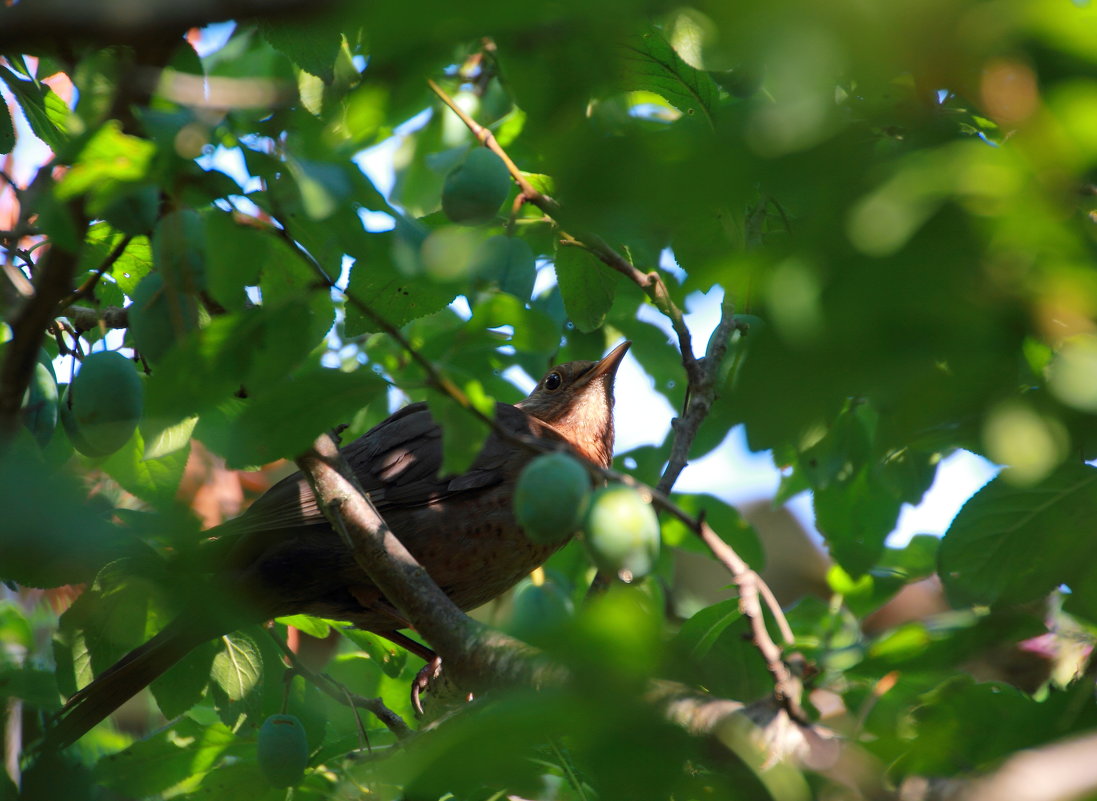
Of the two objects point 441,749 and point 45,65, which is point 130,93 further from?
point 45,65

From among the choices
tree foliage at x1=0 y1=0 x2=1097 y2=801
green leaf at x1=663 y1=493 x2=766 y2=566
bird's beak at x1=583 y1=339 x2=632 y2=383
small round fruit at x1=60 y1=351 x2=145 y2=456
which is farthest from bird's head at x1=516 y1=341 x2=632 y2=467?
small round fruit at x1=60 y1=351 x2=145 y2=456

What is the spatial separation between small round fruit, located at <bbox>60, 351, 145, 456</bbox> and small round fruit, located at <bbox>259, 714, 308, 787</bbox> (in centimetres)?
88

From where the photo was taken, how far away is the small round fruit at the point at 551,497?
168cm

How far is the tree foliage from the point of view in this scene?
3.64 ft

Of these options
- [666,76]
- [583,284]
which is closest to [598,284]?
[583,284]

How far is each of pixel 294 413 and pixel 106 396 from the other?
2.01 ft

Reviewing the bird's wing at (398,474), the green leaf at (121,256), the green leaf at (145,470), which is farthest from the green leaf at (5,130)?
the bird's wing at (398,474)

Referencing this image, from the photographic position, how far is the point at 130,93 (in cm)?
173

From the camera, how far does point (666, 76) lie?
2.66m

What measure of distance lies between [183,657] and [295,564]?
788 mm

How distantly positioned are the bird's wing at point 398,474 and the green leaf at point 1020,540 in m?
1.85

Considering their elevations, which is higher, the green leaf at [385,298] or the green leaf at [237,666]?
the green leaf at [385,298]

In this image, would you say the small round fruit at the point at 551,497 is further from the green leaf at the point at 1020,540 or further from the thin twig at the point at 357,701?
the thin twig at the point at 357,701

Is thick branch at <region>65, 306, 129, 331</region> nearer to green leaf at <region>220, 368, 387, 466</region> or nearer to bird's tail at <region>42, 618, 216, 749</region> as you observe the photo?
bird's tail at <region>42, 618, 216, 749</region>
